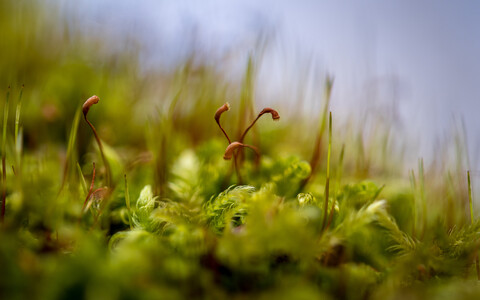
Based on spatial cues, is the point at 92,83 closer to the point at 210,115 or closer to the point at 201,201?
the point at 210,115

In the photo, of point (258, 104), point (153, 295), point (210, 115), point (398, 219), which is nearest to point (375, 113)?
point (398, 219)

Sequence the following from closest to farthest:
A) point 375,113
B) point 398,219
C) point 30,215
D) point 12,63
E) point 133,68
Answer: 1. point 30,215
2. point 398,219
3. point 375,113
4. point 12,63
5. point 133,68

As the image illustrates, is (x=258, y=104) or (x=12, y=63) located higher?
(x=12, y=63)

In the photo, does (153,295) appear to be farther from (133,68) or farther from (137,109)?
(133,68)

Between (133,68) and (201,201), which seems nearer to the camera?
(201,201)

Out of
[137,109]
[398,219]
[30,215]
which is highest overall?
[137,109]

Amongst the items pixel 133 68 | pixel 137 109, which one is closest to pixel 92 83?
pixel 137 109

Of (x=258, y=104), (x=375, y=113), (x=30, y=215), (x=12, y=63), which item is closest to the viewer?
(x=30, y=215)
